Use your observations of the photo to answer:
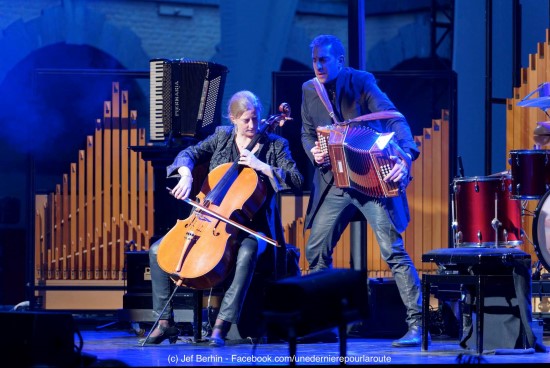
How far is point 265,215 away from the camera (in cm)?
716

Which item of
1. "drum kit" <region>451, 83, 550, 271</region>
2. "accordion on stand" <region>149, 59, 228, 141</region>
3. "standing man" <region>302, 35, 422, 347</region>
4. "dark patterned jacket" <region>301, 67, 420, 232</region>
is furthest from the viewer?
"drum kit" <region>451, 83, 550, 271</region>

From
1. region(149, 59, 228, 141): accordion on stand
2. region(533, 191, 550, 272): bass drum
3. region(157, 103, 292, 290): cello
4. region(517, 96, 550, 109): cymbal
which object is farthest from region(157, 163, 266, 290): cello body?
region(517, 96, 550, 109): cymbal

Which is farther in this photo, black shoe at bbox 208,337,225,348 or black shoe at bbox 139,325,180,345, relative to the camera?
black shoe at bbox 139,325,180,345

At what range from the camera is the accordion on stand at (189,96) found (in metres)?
8.02

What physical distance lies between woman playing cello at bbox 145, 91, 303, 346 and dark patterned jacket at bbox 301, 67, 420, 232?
0.17 meters

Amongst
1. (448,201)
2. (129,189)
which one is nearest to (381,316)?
(448,201)

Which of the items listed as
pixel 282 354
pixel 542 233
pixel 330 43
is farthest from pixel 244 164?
pixel 542 233

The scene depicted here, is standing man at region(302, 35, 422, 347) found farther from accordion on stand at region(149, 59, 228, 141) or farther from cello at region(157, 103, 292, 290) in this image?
accordion on stand at region(149, 59, 228, 141)

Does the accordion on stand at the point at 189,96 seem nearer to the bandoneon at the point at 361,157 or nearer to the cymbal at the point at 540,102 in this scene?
the bandoneon at the point at 361,157

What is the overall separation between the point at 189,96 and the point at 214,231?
153 cm

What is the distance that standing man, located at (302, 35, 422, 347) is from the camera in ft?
22.8

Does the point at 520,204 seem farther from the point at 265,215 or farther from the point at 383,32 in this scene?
the point at 383,32

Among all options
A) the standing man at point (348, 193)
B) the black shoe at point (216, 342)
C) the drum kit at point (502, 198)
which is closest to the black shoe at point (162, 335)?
the black shoe at point (216, 342)

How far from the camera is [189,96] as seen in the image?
803 cm
